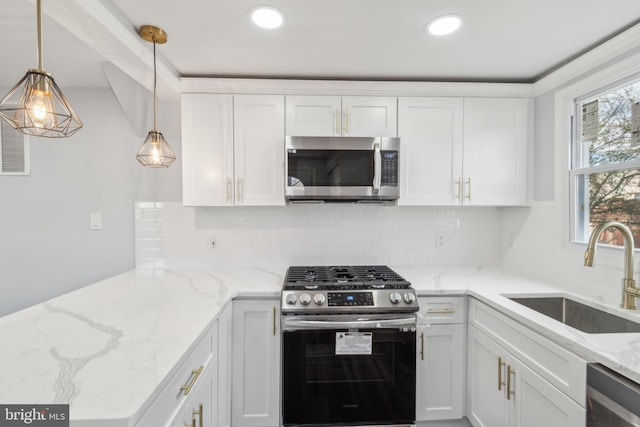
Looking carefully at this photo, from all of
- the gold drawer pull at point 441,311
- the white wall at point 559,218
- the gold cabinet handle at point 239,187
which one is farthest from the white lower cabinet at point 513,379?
the gold cabinet handle at point 239,187

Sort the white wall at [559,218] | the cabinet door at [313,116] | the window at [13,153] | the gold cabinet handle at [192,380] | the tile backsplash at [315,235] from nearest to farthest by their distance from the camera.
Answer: the gold cabinet handle at [192,380] → the white wall at [559,218] → the cabinet door at [313,116] → the window at [13,153] → the tile backsplash at [315,235]

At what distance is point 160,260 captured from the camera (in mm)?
2346

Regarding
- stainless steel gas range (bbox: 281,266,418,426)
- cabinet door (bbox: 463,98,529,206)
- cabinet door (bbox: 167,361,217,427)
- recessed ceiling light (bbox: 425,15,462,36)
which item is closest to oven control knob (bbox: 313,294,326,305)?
stainless steel gas range (bbox: 281,266,418,426)

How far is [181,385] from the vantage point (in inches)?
41.0

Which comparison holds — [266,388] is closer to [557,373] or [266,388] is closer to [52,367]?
[52,367]

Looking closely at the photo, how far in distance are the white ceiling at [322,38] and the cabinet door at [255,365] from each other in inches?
59.7

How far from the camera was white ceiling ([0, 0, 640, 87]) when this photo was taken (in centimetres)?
135

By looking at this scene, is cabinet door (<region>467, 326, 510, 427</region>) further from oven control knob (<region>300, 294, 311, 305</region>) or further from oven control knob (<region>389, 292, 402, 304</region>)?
oven control knob (<region>300, 294, 311, 305</region>)

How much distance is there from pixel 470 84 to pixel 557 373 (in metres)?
1.82

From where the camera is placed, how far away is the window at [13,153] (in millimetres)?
2229

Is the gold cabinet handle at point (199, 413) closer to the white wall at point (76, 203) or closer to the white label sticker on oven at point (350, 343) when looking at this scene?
the white label sticker on oven at point (350, 343)

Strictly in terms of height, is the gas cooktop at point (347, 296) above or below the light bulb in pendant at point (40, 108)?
below

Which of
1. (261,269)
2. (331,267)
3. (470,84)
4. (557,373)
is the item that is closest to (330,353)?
(331,267)

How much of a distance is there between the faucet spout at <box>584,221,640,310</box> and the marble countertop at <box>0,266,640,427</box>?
0.08 meters
